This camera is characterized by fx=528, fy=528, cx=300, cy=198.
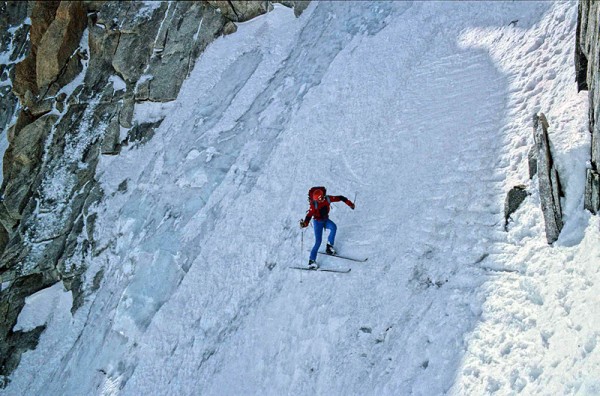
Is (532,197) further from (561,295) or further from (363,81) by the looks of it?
(363,81)

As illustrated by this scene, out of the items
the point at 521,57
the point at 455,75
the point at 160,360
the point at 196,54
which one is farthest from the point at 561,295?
the point at 196,54

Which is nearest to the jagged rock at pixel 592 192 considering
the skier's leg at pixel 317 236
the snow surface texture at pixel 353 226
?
the snow surface texture at pixel 353 226

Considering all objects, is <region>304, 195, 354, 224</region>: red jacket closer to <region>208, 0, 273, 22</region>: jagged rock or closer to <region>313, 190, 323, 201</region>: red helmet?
<region>313, 190, 323, 201</region>: red helmet

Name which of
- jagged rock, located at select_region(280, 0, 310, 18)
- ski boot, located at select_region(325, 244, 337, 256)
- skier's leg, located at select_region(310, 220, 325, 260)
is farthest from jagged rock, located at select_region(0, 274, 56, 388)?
jagged rock, located at select_region(280, 0, 310, 18)

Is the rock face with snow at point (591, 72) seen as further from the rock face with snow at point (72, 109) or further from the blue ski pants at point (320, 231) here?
the rock face with snow at point (72, 109)

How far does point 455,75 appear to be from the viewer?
1316 centimetres

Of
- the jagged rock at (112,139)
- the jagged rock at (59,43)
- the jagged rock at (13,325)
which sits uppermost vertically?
the jagged rock at (59,43)

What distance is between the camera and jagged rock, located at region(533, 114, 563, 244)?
761 cm

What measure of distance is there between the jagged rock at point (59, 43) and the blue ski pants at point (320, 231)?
16.7 metres

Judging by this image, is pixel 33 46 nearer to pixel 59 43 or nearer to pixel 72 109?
pixel 59 43

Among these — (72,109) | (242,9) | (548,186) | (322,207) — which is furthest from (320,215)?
(72,109)

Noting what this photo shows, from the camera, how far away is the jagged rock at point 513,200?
28.3 feet

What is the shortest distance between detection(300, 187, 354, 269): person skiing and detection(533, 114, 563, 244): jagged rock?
3.65 m

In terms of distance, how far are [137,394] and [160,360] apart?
89 cm
